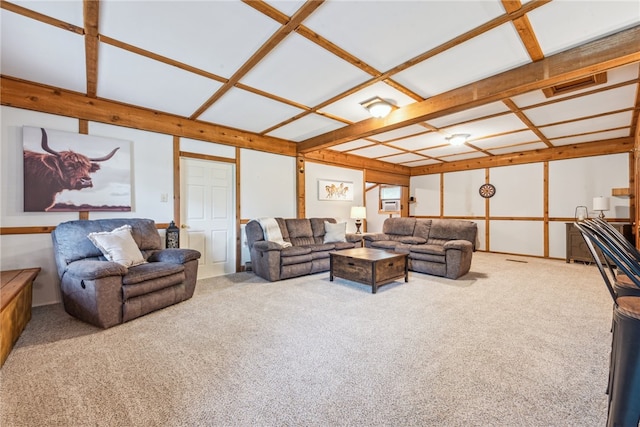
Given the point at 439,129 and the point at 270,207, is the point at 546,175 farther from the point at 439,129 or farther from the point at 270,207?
the point at 270,207

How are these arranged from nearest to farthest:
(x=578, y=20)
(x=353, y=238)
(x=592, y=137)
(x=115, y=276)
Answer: (x=578, y=20) < (x=115, y=276) < (x=592, y=137) < (x=353, y=238)

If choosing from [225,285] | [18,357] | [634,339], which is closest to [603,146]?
[634,339]

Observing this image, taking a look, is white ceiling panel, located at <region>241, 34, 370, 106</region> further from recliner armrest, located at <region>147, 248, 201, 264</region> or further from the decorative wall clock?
the decorative wall clock

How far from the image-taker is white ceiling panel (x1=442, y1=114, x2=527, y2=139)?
410cm

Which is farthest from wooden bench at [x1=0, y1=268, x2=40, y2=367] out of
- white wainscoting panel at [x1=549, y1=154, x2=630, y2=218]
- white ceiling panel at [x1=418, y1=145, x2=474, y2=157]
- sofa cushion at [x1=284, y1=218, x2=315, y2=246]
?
white wainscoting panel at [x1=549, y1=154, x2=630, y2=218]

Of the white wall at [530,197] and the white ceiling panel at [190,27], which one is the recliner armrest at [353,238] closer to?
the white ceiling panel at [190,27]

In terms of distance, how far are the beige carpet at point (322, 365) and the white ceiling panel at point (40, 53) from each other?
8.11ft

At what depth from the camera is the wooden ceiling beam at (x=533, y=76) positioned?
7.20 ft

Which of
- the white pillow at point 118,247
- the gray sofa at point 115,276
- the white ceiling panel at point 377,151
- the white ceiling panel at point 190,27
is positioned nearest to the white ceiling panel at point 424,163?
the white ceiling panel at point 377,151

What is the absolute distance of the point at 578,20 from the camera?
2.04 m

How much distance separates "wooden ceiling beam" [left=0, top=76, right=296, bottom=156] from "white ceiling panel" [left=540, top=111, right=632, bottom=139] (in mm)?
5038

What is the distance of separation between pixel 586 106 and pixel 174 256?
5.54 metres

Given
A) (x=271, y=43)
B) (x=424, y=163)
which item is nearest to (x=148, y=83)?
(x=271, y=43)

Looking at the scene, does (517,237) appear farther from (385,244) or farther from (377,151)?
(377,151)
